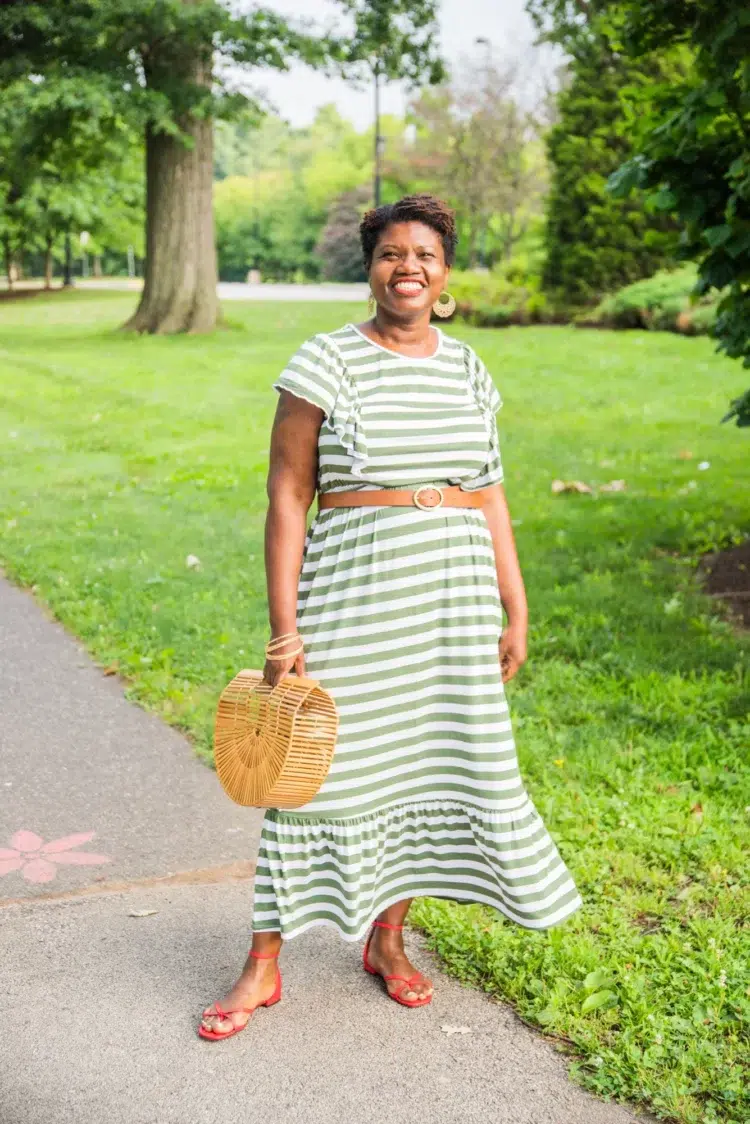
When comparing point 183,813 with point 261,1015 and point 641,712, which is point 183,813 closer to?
point 261,1015

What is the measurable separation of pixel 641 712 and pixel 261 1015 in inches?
95.0

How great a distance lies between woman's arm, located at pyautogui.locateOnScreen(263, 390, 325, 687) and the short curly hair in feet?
1.45

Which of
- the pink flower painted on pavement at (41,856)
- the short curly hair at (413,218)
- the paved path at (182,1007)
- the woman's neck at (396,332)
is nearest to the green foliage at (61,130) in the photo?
the paved path at (182,1007)

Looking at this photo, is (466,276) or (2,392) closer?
(2,392)

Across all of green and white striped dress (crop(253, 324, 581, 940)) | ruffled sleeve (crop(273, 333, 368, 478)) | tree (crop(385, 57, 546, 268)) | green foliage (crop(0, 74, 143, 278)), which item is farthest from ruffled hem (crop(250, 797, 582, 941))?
tree (crop(385, 57, 546, 268))

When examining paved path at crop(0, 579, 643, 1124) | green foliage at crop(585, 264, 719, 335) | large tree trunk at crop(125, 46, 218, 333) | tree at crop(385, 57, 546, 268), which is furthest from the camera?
tree at crop(385, 57, 546, 268)

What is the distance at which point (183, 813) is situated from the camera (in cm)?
438

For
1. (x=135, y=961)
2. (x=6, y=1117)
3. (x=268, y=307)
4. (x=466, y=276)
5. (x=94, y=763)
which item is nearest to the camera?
(x=6, y=1117)

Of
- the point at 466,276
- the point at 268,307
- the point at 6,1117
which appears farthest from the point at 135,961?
the point at 268,307

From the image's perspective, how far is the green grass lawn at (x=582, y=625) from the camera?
10.5 feet

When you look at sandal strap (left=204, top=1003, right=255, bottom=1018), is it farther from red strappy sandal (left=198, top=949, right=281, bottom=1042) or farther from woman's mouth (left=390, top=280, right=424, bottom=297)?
woman's mouth (left=390, top=280, right=424, bottom=297)

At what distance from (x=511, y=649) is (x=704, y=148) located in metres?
3.70

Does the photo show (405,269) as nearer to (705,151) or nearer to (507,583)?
(507,583)

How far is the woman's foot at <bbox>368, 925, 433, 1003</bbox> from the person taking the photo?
3191 millimetres
